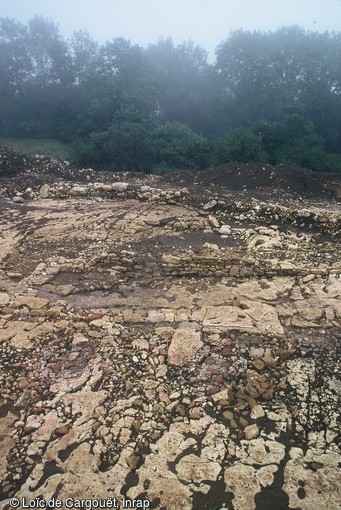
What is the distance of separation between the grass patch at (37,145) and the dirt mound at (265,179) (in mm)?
10005

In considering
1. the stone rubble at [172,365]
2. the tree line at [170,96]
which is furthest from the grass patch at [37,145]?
the stone rubble at [172,365]

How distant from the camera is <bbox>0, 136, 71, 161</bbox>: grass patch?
16.1 m

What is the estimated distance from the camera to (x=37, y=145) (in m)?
Answer: 17.2

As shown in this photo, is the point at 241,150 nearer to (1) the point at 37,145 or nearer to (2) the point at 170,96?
(2) the point at 170,96

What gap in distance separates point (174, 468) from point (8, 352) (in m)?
1.91

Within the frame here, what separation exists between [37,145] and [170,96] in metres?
8.18

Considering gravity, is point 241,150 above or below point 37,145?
below

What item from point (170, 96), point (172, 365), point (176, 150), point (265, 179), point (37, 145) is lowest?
point (172, 365)

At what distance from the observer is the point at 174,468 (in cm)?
219

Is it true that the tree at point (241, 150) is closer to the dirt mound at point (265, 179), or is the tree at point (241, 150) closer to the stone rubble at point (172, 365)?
the dirt mound at point (265, 179)

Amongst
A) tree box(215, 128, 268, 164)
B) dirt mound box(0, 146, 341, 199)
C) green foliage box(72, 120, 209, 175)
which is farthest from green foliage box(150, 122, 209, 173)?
dirt mound box(0, 146, 341, 199)

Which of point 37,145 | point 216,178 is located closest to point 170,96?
point 37,145

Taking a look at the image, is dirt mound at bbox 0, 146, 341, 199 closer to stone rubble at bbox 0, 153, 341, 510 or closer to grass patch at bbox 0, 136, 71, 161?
stone rubble at bbox 0, 153, 341, 510

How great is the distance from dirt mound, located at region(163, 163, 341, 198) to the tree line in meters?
3.76
